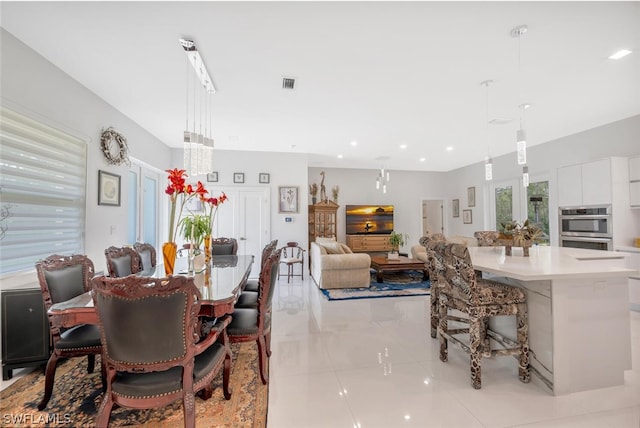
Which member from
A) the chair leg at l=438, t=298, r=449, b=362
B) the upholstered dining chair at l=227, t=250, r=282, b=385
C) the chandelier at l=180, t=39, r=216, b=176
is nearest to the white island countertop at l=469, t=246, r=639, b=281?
the chair leg at l=438, t=298, r=449, b=362

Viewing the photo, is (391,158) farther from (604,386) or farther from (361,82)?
(604,386)

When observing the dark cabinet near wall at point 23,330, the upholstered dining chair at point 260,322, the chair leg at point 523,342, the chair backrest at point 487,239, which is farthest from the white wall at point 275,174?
the chair leg at point 523,342

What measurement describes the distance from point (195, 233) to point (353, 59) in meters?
2.25

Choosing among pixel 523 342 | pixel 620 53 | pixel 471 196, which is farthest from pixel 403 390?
pixel 471 196

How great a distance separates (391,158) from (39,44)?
20.3 feet

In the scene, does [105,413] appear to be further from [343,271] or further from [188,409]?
[343,271]

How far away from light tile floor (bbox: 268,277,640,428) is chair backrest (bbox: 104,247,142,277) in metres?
1.65

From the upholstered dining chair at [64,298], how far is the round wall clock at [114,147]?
75.3 inches

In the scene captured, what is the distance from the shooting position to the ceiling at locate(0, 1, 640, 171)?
6.69 feet

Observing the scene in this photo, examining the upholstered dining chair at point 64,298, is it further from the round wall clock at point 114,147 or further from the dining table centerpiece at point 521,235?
the dining table centerpiece at point 521,235

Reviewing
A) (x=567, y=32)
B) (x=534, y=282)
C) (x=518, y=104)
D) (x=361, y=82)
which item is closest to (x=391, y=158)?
(x=518, y=104)

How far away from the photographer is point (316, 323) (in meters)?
3.46

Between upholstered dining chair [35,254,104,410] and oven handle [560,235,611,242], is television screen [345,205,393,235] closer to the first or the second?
oven handle [560,235,611,242]

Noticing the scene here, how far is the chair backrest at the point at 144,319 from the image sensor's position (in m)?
1.32
